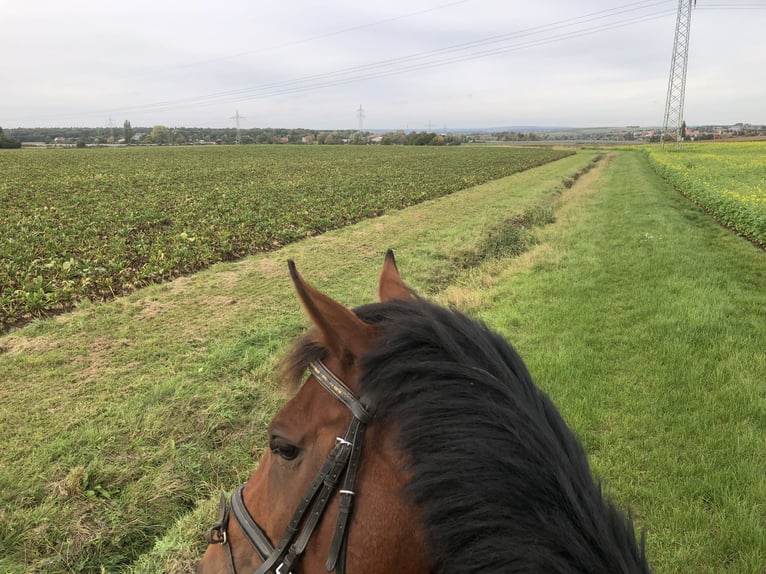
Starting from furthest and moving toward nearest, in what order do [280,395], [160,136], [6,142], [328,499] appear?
[160,136], [6,142], [280,395], [328,499]

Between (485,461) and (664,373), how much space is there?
4.72 metres

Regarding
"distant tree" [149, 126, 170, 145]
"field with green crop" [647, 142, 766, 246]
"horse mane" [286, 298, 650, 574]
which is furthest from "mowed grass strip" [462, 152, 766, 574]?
"distant tree" [149, 126, 170, 145]

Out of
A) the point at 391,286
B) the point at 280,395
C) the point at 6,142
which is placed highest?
the point at 6,142

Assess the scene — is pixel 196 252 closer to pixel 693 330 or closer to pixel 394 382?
pixel 693 330

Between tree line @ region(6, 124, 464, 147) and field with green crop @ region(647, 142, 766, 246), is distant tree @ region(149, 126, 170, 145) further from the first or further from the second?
field with green crop @ region(647, 142, 766, 246)

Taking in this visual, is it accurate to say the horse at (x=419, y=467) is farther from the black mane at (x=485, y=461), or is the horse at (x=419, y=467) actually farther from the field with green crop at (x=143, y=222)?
the field with green crop at (x=143, y=222)

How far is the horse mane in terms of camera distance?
0.98 meters

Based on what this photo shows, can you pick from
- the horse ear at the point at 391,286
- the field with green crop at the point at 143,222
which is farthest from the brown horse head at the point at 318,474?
the field with green crop at the point at 143,222

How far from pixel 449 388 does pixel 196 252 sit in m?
11.2

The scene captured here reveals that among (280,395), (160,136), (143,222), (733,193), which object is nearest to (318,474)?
(280,395)

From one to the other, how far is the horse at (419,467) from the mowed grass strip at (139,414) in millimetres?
2501

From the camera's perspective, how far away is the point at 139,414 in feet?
15.4

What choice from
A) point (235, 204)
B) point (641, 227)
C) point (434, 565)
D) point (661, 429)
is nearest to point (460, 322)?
point (434, 565)

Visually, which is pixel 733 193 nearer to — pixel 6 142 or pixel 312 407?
pixel 312 407
